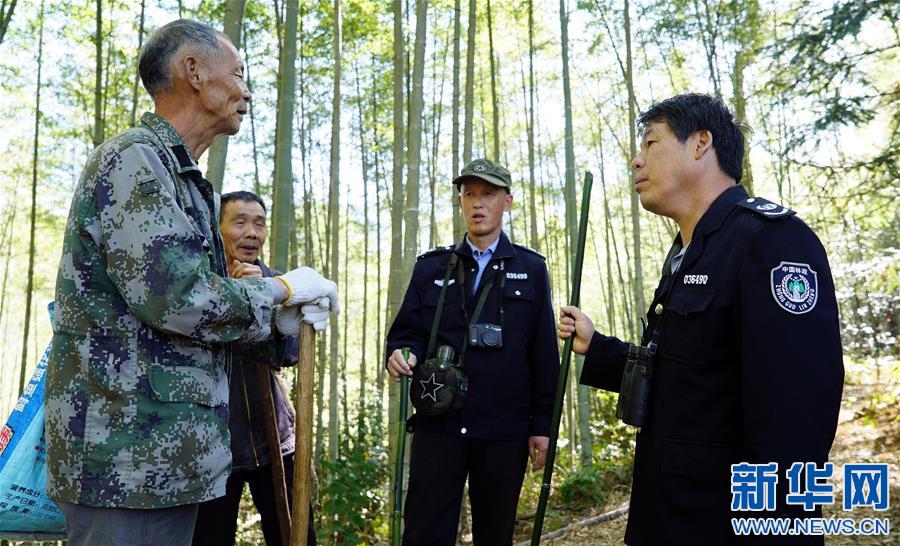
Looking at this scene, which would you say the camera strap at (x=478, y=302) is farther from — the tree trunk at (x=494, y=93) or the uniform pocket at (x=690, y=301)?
the tree trunk at (x=494, y=93)

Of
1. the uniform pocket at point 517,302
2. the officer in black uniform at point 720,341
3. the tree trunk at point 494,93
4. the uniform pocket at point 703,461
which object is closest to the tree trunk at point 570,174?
the tree trunk at point 494,93

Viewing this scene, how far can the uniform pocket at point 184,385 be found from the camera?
133 cm

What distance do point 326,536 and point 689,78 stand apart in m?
7.48

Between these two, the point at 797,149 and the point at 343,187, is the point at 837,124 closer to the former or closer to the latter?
the point at 797,149

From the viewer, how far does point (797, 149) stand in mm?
5449

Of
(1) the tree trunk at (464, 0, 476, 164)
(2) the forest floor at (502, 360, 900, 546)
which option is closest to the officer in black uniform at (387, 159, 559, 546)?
(2) the forest floor at (502, 360, 900, 546)

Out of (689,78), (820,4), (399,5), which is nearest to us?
(820,4)

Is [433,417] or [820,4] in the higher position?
[820,4]

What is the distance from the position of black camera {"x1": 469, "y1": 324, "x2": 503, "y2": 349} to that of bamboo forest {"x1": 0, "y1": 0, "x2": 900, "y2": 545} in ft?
1.77

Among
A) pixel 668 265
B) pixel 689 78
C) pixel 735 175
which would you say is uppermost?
pixel 689 78

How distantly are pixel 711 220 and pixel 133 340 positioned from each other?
4.43 ft

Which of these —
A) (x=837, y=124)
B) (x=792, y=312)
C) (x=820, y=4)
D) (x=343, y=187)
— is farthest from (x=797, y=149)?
(x=343, y=187)

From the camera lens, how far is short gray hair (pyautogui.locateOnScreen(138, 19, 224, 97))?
1.52m

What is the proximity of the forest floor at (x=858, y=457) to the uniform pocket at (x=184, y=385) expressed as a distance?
384 centimetres
